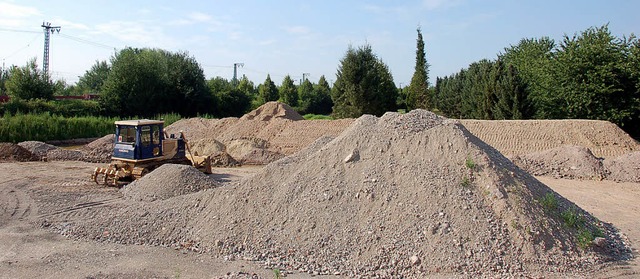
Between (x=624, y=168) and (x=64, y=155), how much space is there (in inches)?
789

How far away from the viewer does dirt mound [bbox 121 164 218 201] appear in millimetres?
10766

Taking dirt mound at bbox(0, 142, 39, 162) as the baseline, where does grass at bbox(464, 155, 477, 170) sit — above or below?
above

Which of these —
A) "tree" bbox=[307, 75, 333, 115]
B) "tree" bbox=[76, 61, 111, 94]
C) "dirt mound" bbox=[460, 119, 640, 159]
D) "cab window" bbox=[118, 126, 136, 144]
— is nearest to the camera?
"cab window" bbox=[118, 126, 136, 144]

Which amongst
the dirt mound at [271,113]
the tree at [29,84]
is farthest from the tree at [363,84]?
the tree at [29,84]

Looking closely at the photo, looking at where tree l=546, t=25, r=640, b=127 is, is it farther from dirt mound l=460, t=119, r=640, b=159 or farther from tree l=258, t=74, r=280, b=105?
tree l=258, t=74, r=280, b=105

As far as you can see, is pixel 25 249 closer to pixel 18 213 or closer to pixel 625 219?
pixel 18 213

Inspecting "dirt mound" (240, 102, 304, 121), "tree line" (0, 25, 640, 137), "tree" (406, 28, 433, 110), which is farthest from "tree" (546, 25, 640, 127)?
"tree" (406, 28, 433, 110)

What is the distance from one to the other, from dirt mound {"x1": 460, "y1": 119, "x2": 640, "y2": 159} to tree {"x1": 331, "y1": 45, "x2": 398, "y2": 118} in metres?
10.7

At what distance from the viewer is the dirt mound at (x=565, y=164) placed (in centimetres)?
1504

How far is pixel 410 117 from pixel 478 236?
3324mm

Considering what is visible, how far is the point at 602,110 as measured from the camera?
74.0ft

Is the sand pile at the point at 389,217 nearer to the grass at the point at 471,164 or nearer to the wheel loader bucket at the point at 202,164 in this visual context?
the grass at the point at 471,164

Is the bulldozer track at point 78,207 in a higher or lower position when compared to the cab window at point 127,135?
lower

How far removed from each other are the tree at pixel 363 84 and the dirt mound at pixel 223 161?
44.9 ft
